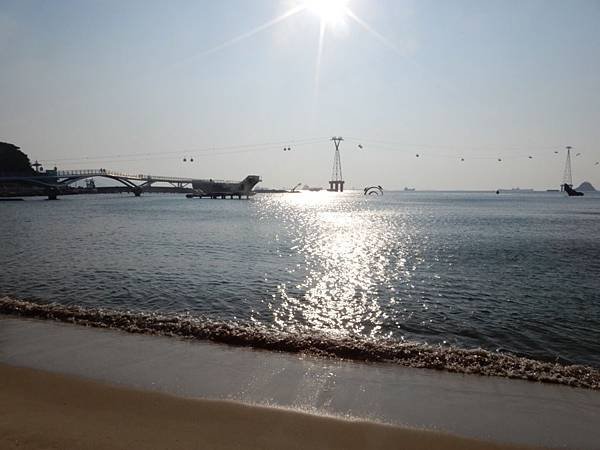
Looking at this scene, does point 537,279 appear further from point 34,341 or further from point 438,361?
point 34,341

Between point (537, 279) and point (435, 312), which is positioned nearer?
point (435, 312)

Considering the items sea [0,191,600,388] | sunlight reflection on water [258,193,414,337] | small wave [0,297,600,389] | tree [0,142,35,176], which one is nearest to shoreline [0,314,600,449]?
small wave [0,297,600,389]

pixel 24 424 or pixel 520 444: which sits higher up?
pixel 24 424

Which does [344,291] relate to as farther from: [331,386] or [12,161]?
[12,161]

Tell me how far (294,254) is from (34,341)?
2095cm

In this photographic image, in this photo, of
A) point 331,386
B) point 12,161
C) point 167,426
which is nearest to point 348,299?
point 331,386

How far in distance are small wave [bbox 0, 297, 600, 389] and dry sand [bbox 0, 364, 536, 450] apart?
3.52 metres

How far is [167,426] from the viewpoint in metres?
5.79

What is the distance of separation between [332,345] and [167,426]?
5.32 m

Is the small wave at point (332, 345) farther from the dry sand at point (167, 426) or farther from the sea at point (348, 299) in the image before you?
the dry sand at point (167, 426)

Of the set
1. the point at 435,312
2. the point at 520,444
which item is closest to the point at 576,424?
the point at 520,444

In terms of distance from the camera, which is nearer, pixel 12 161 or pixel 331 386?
pixel 331 386

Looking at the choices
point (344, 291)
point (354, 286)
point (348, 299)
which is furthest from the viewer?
point (354, 286)

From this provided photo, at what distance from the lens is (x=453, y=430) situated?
6.18 m
